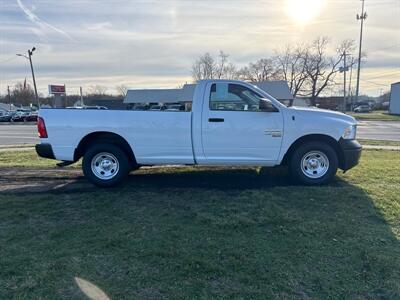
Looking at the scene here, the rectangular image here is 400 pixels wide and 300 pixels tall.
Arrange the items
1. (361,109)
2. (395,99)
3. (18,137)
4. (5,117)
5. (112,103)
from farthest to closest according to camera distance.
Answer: (361,109) → (395,99) → (5,117) → (18,137) → (112,103)

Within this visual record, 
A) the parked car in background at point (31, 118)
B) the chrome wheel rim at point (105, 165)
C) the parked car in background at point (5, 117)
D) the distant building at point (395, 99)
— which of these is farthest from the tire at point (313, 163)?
the distant building at point (395, 99)

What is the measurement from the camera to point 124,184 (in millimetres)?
6535

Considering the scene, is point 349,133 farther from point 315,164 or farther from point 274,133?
point 274,133

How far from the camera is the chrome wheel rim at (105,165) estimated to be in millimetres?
6332

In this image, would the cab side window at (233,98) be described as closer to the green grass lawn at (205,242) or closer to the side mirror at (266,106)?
the side mirror at (266,106)

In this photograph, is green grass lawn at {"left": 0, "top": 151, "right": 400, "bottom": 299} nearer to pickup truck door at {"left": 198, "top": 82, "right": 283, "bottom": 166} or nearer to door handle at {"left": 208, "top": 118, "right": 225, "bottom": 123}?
pickup truck door at {"left": 198, "top": 82, "right": 283, "bottom": 166}

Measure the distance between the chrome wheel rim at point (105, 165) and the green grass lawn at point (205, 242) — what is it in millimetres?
319

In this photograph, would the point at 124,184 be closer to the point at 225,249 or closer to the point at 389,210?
the point at 225,249

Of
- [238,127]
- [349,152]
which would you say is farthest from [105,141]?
[349,152]

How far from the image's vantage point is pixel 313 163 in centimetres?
630

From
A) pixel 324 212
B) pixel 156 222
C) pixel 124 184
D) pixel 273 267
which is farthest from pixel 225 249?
pixel 124 184

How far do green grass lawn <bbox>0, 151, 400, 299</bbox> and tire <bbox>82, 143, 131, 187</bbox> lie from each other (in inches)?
9.8

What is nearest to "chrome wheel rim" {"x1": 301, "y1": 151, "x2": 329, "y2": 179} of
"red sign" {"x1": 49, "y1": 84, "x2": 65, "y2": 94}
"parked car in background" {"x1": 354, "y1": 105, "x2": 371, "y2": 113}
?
"red sign" {"x1": 49, "y1": 84, "x2": 65, "y2": 94}

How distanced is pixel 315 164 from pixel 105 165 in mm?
3751
